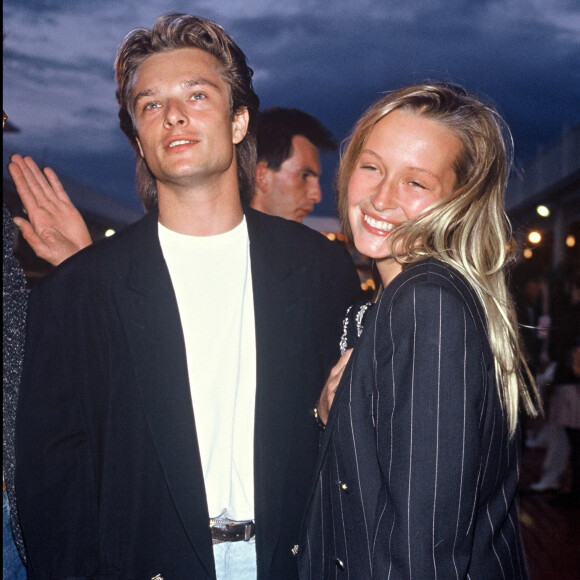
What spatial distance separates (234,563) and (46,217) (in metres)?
1.22

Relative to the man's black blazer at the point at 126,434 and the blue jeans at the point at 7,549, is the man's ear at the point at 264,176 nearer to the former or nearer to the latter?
the man's black blazer at the point at 126,434

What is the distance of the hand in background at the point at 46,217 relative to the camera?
2.05 meters

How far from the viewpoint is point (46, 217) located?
211 centimetres

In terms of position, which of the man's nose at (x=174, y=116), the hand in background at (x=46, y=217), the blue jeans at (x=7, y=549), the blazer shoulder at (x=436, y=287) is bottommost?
the blue jeans at (x=7, y=549)

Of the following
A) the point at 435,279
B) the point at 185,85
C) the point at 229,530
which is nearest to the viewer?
the point at 435,279

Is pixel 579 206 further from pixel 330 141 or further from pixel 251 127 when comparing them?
pixel 251 127

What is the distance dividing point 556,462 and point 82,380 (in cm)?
552

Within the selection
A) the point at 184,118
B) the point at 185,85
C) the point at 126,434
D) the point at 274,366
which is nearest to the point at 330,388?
the point at 274,366

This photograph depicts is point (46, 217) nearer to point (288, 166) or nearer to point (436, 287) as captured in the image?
point (436, 287)

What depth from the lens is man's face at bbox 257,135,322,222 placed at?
4047 millimetres

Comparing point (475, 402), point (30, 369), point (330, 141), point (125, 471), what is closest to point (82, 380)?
point (30, 369)

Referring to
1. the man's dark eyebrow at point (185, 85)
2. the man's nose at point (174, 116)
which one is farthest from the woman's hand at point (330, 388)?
the man's dark eyebrow at point (185, 85)

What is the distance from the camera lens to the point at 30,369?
171 cm

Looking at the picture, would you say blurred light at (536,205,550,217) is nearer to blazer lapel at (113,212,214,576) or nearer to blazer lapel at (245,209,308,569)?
blazer lapel at (245,209,308,569)
